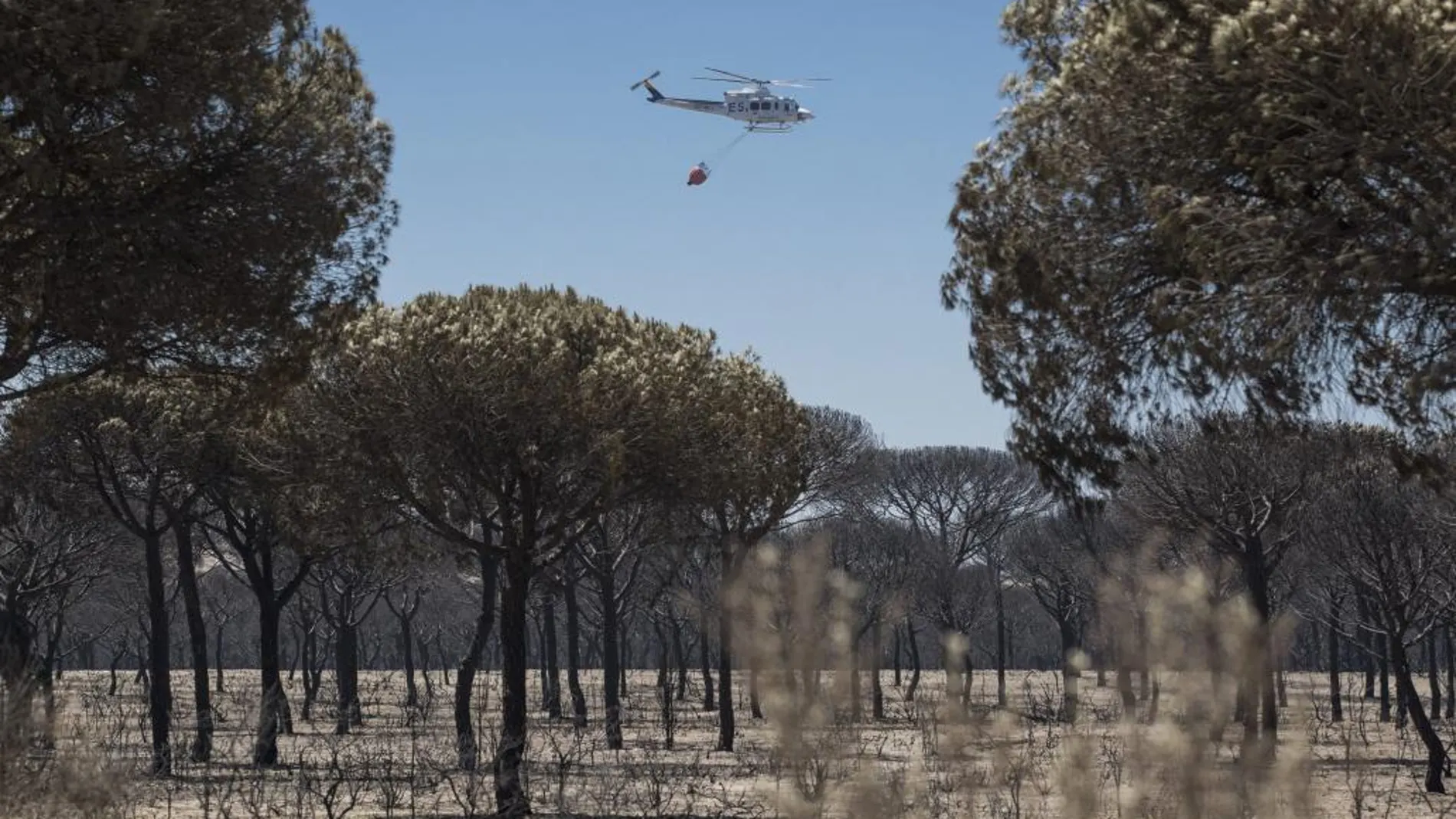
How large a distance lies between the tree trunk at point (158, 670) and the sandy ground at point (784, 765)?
0.43 meters

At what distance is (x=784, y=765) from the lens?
13.3ft

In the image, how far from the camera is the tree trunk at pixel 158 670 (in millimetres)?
25828

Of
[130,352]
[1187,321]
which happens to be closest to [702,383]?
[130,352]

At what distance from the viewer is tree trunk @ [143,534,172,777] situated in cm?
2583

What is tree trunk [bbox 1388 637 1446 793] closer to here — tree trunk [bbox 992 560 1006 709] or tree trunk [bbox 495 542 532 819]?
tree trunk [bbox 495 542 532 819]

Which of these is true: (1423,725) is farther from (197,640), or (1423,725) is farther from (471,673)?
(197,640)

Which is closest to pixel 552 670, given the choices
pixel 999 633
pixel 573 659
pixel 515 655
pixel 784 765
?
pixel 573 659

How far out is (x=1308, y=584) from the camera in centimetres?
5178

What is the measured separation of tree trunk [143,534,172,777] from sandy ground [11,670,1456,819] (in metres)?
0.43

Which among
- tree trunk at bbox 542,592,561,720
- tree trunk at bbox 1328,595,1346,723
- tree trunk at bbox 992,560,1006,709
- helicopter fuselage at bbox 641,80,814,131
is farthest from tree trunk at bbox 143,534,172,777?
helicopter fuselage at bbox 641,80,814,131

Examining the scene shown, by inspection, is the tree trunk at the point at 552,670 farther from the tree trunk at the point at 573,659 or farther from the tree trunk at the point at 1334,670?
the tree trunk at the point at 1334,670

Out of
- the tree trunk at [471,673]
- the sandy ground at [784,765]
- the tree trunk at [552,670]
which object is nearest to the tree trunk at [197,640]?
the sandy ground at [784,765]

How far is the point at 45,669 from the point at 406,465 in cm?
1027

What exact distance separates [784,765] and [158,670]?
983 inches
